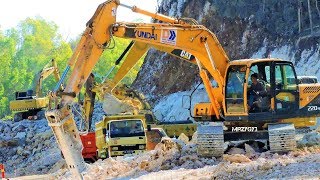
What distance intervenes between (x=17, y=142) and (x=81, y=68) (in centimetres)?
2146

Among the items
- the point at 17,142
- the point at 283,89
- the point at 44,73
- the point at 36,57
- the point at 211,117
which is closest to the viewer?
the point at 283,89

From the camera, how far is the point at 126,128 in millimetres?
22078

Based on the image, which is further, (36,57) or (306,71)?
(36,57)

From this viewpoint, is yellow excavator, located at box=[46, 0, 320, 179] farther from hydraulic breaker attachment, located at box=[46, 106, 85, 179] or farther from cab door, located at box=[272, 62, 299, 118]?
hydraulic breaker attachment, located at box=[46, 106, 85, 179]

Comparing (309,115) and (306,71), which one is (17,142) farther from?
(309,115)

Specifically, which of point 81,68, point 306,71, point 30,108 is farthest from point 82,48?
point 30,108

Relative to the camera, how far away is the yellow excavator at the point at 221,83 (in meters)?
16.5

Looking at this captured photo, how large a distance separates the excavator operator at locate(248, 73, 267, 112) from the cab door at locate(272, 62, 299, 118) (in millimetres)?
291

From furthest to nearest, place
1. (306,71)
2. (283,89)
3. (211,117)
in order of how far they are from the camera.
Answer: (306,71) → (211,117) → (283,89)

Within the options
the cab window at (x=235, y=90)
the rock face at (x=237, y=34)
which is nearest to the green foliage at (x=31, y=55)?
the rock face at (x=237, y=34)

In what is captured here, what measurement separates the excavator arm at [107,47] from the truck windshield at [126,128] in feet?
12.7

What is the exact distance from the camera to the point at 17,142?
120ft

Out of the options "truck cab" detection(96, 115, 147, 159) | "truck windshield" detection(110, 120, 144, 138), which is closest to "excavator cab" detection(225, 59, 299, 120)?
"truck cab" detection(96, 115, 147, 159)

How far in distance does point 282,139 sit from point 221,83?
2.30 meters
